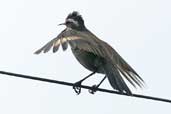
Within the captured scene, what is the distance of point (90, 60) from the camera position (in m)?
12.5

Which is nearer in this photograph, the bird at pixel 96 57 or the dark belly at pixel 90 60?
the bird at pixel 96 57

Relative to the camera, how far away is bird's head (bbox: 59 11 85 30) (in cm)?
1409

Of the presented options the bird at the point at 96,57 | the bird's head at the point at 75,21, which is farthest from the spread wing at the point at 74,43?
the bird's head at the point at 75,21

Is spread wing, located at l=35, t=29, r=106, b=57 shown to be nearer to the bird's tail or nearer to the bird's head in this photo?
the bird's tail

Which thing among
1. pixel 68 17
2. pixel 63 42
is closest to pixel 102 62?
pixel 63 42

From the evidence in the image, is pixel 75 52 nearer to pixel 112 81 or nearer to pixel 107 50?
pixel 107 50

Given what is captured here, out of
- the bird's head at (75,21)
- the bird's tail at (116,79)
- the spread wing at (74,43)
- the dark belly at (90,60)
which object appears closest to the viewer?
the bird's tail at (116,79)

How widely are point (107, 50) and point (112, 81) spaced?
42.2 inches

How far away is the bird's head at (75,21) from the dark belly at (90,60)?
54.5 inches

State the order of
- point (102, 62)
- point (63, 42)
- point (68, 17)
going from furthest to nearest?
point (68, 17), point (102, 62), point (63, 42)

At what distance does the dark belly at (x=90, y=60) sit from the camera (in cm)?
1237

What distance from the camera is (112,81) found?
11.5m

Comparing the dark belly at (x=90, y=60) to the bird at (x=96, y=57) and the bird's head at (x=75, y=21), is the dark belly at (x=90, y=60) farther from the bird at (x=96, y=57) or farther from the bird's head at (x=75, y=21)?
the bird's head at (x=75, y=21)

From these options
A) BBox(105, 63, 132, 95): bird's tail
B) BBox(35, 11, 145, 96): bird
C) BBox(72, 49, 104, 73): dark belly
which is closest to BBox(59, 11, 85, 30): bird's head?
BBox(35, 11, 145, 96): bird
